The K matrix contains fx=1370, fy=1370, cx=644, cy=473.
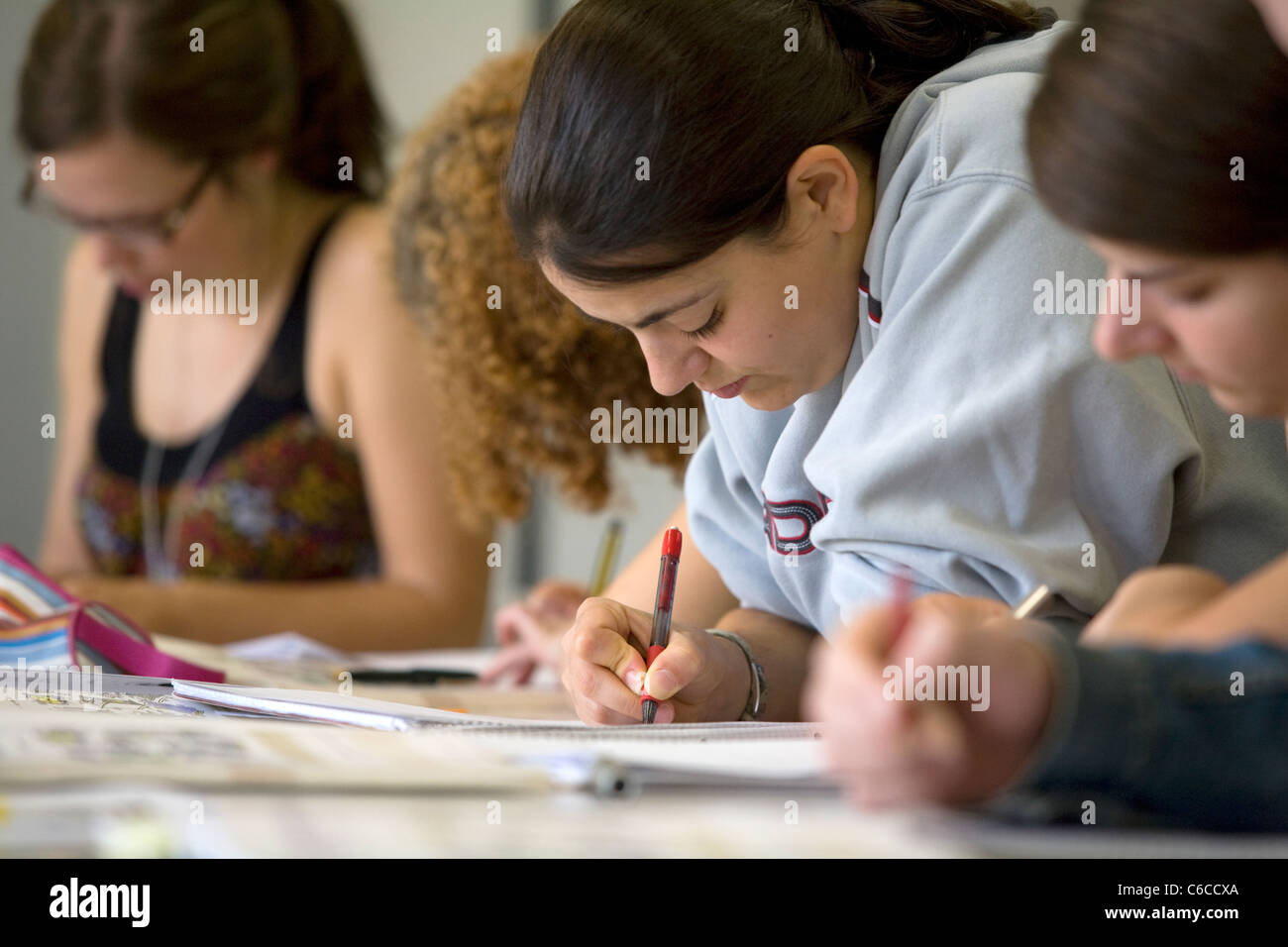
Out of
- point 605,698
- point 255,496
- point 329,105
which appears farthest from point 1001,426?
point 329,105

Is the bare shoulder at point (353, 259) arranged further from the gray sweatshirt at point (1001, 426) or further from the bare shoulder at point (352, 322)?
the gray sweatshirt at point (1001, 426)

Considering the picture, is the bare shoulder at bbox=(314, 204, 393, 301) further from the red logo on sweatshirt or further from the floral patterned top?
the red logo on sweatshirt

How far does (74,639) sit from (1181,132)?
3.01ft

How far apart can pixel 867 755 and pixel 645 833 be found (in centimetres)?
10

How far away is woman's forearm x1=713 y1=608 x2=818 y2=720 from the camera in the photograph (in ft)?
3.67

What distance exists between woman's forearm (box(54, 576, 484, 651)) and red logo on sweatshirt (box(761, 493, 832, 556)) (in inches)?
36.8

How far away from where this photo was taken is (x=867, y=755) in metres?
0.49

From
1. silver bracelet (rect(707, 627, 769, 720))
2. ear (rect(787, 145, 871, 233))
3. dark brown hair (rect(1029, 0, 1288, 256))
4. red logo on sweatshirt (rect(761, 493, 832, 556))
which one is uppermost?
ear (rect(787, 145, 871, 233))

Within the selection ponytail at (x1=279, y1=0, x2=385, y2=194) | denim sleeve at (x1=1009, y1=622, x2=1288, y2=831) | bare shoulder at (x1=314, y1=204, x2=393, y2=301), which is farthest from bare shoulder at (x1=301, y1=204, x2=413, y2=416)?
denim sleeve at (x1=1009, y1=622, x2=1288, y2=831)

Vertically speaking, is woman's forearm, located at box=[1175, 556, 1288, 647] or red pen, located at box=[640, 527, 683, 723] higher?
woman's forearm, located at box=[1175, 556, 1288, 647]

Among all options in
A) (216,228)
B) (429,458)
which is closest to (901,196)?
(429,458)

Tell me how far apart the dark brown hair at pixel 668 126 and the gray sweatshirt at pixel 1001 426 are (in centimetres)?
8
